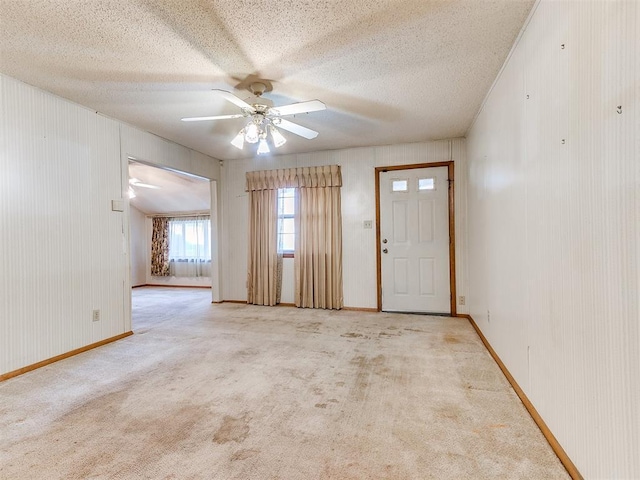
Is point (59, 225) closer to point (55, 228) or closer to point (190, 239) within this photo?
point (55, 228)

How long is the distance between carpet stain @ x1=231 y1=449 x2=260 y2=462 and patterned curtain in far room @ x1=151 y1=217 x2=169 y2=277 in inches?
269

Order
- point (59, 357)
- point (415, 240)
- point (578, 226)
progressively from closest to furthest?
point (578, 226), point (59, 357), point (415, 240)

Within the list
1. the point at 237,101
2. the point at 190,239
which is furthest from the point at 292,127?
the point at 190,239

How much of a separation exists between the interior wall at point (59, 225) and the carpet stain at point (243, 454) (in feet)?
7.20

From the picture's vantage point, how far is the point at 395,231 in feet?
14.0

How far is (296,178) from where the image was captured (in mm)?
4617

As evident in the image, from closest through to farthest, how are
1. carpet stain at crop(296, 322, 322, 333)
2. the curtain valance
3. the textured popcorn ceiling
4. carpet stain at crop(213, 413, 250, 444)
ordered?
carpet stain at crop(213, 413, 250, 444), the textured popcorn ceiling, carpet stain at crop(296, 322, 322, 333), the curtain valance

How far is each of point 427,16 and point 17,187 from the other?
3.31 meters

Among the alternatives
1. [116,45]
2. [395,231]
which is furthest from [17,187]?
[395,231]

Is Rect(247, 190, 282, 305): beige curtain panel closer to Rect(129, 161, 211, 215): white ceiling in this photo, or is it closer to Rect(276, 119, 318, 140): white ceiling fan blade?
Rect(129, 161, 211, 215): white ceiling

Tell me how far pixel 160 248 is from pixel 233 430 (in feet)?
22.4

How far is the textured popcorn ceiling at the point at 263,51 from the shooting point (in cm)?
171

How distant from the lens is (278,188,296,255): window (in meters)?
4.77

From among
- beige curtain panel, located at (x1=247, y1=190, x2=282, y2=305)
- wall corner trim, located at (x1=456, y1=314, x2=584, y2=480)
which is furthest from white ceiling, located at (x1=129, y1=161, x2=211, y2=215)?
wall corner trim, located at (x1=456, y1=314, x2=584, y2=480)
